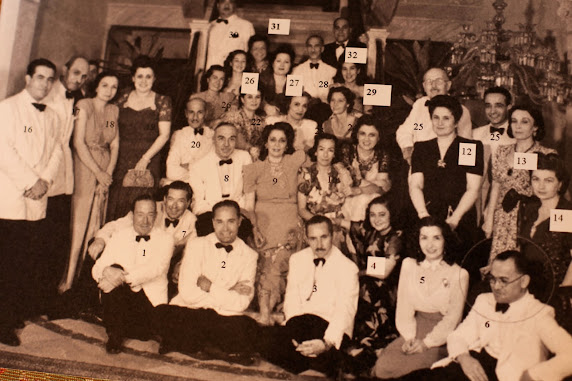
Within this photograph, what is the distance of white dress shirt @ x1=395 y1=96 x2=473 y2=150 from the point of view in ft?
12.3

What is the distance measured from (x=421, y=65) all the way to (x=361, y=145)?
0.70m

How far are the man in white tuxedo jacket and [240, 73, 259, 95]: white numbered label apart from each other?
0.28 metres

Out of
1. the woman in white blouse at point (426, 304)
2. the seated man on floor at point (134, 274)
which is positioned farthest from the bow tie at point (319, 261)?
the seated man on floor at point (134, 274)

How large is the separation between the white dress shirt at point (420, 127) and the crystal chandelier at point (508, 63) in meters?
0.21

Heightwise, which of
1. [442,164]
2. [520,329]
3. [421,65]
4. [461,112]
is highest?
[421,65]

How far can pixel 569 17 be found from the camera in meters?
3.83

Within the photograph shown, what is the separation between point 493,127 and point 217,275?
2.09 m

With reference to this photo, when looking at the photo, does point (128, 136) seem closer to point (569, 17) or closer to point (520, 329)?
point (520, 329)

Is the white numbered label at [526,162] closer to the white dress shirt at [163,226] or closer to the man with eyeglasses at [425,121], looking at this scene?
the man with eyeglasses at [425,121]

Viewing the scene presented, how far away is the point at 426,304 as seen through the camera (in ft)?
11.6

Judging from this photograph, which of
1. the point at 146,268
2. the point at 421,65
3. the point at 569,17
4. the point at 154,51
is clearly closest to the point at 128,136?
the point at 154,51

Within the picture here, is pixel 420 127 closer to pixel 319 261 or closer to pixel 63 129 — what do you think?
pixel 319 261

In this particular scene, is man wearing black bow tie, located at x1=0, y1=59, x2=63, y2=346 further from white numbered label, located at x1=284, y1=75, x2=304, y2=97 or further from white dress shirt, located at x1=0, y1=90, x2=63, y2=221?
white numbered label, located at x1=284, y1=75, x2=304, y2=97

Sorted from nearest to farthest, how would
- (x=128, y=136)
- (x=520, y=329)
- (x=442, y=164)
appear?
(x=520, y=329)
(x=442, y=164)
(x=128, y=136)
